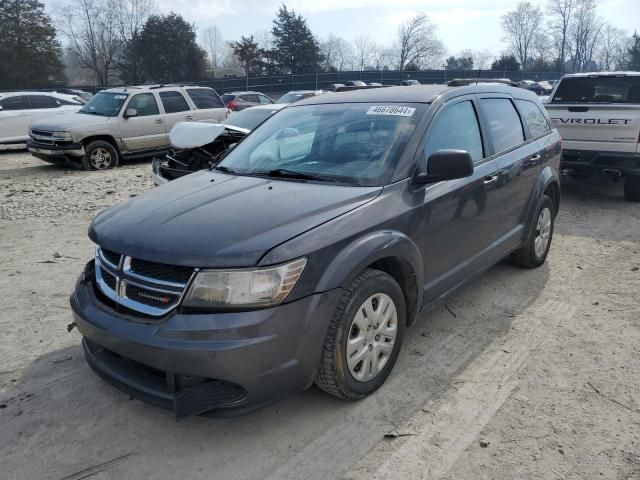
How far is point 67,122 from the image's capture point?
1134cm

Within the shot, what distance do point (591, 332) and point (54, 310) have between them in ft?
14.2

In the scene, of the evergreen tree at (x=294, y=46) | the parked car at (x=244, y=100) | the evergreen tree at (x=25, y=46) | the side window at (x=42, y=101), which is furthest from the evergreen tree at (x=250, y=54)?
the side window at (x=42, y=101)

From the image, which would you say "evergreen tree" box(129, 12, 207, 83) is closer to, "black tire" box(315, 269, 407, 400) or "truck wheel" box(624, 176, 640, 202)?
"truck wheel" box(624, 176, 640, 202)

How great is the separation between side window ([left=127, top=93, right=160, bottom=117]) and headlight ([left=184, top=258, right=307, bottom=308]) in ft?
35.3

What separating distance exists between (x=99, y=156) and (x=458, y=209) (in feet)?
33.4

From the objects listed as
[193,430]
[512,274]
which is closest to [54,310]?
[193,430]

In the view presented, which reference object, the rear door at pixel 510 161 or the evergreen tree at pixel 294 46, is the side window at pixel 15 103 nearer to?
the rear door at pixel 510 161

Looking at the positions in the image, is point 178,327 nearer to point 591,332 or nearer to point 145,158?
point 591,332

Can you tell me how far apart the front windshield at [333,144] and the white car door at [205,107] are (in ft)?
30.8

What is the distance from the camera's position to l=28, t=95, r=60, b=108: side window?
14652mm

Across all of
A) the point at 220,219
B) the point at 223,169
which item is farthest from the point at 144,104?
the point at 220,219

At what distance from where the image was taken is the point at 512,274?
→ 5.15 meters

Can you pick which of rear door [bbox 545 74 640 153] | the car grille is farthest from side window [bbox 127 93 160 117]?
the car grille

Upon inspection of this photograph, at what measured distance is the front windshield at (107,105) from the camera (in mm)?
11898
